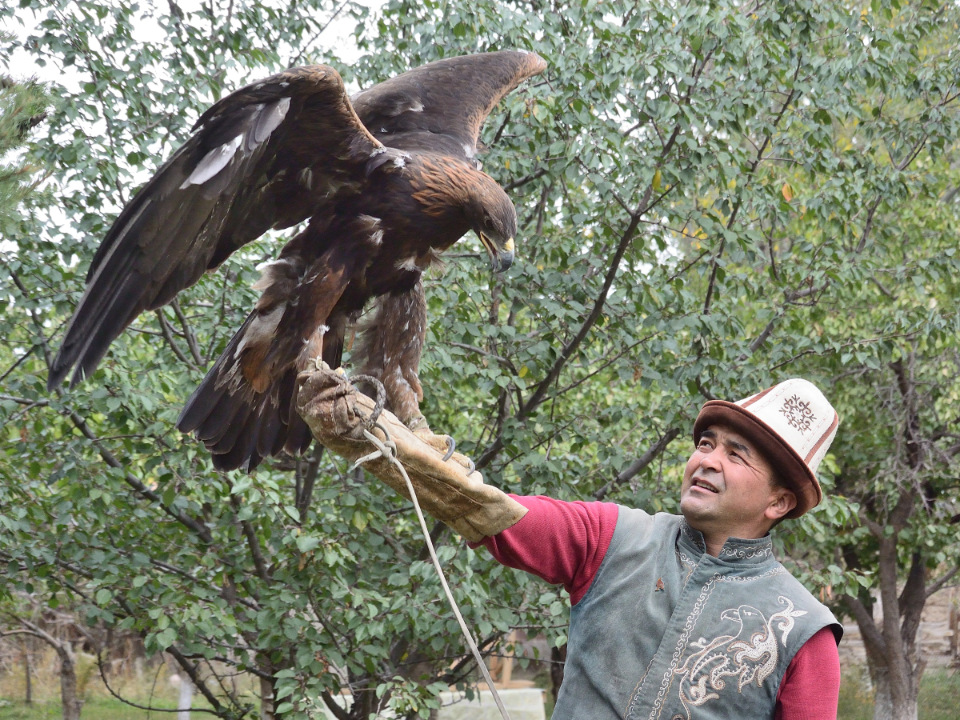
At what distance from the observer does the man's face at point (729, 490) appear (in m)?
1.82

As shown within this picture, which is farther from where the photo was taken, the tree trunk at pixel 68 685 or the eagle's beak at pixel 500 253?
the tree trunk at pixel 68 685

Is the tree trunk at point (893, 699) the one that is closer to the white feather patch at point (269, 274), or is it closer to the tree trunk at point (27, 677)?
the tree trunk at point (27, 677)

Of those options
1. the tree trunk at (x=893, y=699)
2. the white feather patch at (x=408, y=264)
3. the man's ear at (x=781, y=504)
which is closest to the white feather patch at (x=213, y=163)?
the white feather patch at (x=408, y=264)

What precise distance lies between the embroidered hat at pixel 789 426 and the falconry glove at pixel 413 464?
18.2 inches

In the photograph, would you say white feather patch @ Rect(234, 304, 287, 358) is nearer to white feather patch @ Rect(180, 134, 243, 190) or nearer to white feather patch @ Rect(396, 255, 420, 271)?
white feather patch @ Rect(396, 255, 420, 271)

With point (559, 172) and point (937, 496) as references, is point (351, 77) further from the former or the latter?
point (937, 496)

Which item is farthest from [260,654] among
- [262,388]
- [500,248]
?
[500,248]

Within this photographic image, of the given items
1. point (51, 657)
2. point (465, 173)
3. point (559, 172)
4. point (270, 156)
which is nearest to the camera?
point (270, 156)

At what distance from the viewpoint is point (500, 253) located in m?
2.84

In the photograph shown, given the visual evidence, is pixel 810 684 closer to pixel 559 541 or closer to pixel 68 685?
pixel 559 541

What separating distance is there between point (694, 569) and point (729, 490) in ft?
0.55

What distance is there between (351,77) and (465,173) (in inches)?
71.4

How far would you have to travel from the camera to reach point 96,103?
4.06 m

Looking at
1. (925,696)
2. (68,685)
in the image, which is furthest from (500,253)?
(925,696)
